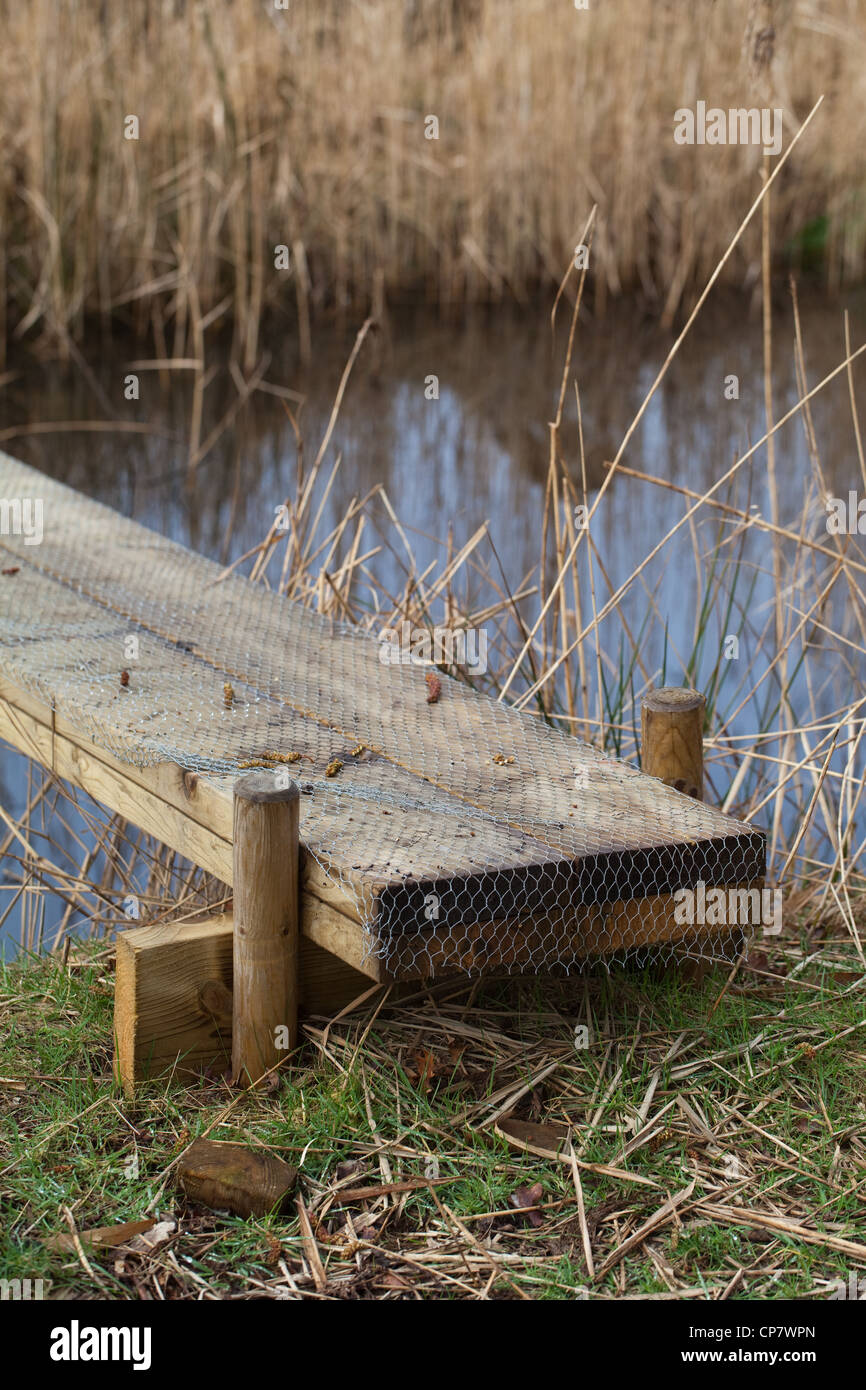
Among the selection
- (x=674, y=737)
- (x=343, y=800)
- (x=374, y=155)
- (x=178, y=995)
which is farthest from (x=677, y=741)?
(x=374, y=155)

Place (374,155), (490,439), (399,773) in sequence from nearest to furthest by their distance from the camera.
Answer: (399,773), (490,439), (374,155)

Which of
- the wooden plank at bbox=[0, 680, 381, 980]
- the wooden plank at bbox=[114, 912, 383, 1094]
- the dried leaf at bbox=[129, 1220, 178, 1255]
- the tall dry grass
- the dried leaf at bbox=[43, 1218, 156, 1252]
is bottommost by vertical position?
the dried leaf at bbox=[129, 1220, 178, 1255]

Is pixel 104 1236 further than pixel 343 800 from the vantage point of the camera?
No

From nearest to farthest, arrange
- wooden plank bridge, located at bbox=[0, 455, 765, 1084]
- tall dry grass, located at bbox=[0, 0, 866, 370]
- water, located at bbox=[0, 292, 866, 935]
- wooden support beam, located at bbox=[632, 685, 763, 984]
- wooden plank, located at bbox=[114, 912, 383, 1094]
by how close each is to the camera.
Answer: wooden plank bridge, located at bbox=[0, 455, 765, 1084]
wooden plank, located at bbox=[114, 912, 383, 1094]
wooden support beam, located at bbox=[632, 685, 763, 984]
water, located at bbox=[0, 292, 866, 935]
tall dry grass, located at bbox=[0, 0, 866, 370]

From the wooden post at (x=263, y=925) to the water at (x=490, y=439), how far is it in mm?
1814

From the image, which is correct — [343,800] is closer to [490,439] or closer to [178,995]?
[178,995]

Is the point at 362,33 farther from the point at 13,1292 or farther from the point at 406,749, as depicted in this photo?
the point at 13,1292

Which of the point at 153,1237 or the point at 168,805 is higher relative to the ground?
the point at 168,805

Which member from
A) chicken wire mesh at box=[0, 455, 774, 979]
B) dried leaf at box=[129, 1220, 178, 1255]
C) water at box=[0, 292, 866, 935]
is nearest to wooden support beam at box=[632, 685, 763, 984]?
chicken wire mesh at box=[0, 455, 774, 979]

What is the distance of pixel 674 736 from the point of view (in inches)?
94.4

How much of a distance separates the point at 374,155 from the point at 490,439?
1.81 m

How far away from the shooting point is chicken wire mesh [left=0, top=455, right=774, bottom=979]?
1924mm

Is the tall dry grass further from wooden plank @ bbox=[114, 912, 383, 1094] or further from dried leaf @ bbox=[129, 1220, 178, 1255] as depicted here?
dried leaf @ bbox=[129, 1220, 178, 1255]

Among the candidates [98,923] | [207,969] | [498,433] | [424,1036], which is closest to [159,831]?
[207,969]
